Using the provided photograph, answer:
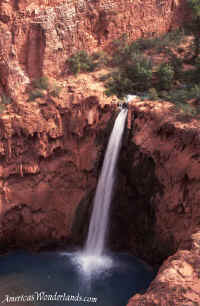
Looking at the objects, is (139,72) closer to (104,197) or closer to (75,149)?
(75,149)

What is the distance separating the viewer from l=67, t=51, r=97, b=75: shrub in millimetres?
14469

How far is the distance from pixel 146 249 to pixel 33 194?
187 inches

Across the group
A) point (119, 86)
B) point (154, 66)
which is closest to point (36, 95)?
point (119, 86)

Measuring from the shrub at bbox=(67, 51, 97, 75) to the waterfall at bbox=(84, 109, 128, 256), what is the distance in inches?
145

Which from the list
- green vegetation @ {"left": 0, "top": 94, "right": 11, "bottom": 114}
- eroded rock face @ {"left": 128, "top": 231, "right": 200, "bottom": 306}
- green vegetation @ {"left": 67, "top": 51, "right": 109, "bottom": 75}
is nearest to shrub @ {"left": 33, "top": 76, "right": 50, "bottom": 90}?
green vegetation @ {"left": 0, "top": 94, "right": 11, "bottom": 114}

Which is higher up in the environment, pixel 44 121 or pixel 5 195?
pixel 44 121

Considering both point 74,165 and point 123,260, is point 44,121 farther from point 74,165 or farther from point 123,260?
point 123,260

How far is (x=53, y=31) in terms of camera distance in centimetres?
1395

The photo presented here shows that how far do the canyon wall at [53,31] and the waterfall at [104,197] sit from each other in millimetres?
4545

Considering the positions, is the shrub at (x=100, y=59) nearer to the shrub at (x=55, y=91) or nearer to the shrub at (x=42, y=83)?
the shrub at (x=42, y=83)

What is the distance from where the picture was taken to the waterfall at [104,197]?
1209 cm

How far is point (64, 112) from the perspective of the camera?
41.4 feet

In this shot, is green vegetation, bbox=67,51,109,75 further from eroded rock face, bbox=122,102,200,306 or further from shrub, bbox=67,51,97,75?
eroded rock face, bbox=122,102,200,306

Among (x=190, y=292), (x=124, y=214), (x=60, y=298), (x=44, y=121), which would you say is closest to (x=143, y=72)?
(x=44, y=121)
